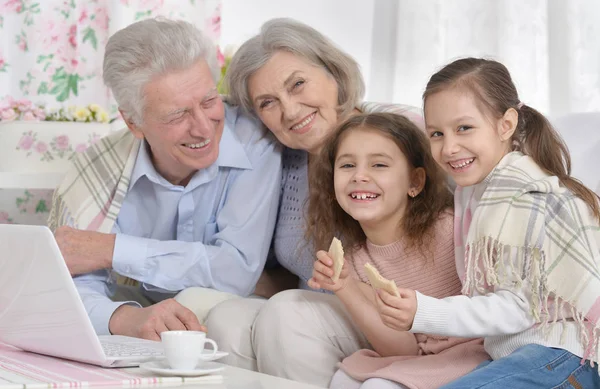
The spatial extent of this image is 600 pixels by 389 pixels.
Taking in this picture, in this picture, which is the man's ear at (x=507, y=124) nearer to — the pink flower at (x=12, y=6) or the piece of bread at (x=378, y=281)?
the piece of bread at (x=378, y=281)

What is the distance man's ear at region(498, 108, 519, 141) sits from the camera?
1.62 meters

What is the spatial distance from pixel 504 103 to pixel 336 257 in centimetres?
43

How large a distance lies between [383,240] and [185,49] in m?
0.71

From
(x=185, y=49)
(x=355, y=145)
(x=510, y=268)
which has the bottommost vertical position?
(x=510, y=268)

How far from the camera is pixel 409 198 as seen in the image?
1865 mm

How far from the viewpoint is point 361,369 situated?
165 cm

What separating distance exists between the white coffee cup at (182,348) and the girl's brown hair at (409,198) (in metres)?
0.68

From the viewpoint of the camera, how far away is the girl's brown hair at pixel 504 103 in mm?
1609

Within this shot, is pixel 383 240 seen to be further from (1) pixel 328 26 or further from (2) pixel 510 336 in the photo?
(1) pixel 328 26

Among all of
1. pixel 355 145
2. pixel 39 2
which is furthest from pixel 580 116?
pixel 39 2

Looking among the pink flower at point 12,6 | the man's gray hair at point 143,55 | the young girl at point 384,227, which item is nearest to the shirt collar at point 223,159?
the man's gray hair at point 143,55

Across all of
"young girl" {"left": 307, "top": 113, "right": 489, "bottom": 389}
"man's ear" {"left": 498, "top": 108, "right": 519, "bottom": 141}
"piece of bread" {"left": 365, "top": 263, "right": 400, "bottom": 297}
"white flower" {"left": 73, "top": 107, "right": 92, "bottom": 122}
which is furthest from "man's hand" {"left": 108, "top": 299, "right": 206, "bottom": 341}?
"white flower" {"left": 73, "top": 107, "right": 92, "bottom": 122}

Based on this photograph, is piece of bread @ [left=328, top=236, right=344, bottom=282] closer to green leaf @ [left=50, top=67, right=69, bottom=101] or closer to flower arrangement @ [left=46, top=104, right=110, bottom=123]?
flower arrangement @ [left=46, top=104, right=110, bottom=123]

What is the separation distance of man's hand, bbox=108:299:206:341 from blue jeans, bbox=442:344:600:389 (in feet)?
2.13
